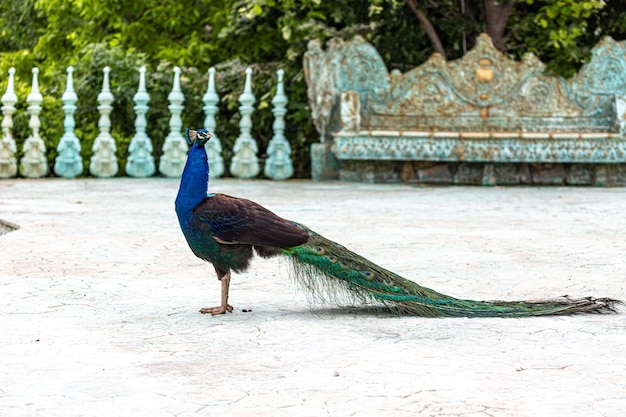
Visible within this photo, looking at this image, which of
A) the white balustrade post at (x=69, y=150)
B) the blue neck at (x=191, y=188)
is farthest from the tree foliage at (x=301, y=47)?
the blue neck at (x=191, y=188)

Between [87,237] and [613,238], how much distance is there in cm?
366

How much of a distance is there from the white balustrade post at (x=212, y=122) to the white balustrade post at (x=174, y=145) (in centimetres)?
32

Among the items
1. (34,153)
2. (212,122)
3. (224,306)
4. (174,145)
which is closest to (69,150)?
(34,153)

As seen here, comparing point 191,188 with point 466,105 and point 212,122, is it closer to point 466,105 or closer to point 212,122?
point 466,105

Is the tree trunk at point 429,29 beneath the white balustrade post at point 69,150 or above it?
above

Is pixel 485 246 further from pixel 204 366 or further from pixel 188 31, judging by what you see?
pixel 188 31

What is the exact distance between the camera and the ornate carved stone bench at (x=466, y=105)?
45.5ft

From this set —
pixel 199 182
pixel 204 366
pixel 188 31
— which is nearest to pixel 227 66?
pixel 188 31

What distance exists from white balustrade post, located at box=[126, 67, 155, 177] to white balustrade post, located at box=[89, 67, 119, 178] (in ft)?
0.69

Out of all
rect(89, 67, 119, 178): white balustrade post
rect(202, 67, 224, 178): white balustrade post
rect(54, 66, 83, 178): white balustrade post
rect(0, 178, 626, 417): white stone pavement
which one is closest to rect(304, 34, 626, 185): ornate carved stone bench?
rect(202, 67, 224, 178): white balustrade post

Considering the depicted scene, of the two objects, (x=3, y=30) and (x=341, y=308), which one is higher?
(x=3, y=30)

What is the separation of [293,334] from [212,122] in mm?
10234

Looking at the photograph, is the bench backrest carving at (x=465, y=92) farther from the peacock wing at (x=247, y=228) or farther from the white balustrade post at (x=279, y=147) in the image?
the peacock wing at (x=247, y=228)

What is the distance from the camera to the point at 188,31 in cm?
1850
